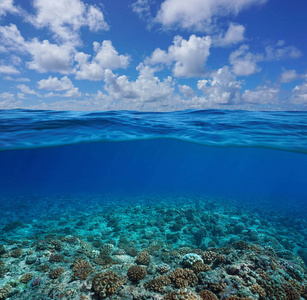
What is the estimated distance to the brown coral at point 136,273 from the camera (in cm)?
512

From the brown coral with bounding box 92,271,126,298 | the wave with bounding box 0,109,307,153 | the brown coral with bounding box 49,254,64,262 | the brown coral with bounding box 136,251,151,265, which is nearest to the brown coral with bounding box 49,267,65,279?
the brown coral with bounding box 49,254,64,262

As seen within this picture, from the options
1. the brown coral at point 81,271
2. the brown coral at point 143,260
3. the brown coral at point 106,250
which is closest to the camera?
the brown coral at point 81,271

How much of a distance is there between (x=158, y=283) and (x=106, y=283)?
56.2 inches

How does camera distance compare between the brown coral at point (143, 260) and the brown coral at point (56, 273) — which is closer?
the brown coral at point (56, 273)

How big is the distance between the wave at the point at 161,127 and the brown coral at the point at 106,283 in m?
13.6

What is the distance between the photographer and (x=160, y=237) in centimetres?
1195

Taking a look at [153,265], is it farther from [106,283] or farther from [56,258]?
[56,258]

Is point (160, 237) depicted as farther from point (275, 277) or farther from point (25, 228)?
point (25, 228)

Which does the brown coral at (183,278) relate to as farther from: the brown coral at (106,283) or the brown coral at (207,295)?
the brown coral at (106,283)

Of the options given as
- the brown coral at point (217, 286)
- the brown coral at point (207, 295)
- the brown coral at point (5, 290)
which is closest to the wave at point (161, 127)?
the brown coral at point (5, 290)

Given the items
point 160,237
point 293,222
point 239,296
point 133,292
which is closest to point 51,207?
point 160,237

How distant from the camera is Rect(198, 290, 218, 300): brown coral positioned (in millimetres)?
4238

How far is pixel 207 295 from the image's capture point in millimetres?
4312

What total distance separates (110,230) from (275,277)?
10873 millimetres
